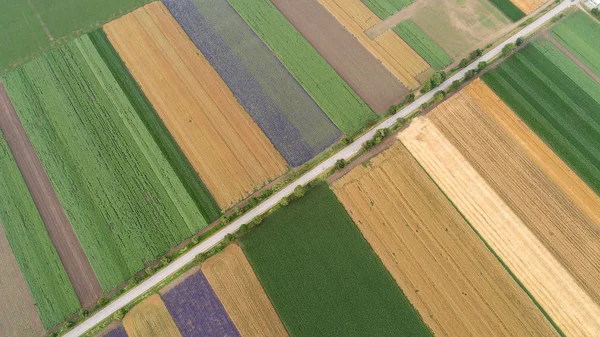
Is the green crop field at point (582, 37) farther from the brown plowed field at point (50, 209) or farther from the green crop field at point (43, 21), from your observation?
the brown plowed field at point (50, 209)

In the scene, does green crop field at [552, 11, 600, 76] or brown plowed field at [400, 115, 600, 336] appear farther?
green crop field at [552, 11, 600, 76]

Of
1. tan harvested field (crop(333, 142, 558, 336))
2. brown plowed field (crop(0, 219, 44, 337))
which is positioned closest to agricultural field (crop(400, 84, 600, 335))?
tan harvested field (crop(333, 142, 558, 336))

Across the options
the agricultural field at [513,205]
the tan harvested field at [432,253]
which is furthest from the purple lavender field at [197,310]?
the agricultural field at [513,205]

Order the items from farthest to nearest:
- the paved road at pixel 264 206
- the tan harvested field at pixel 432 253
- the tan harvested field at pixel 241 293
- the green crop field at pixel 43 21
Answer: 1. the green crop field at pixel 43 21
2. the paved road at pixel 264 206
3. the tan harvested field at pixel 241 293
4. the tan harvested field at pixel 432 253

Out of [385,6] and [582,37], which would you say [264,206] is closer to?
[385,6]

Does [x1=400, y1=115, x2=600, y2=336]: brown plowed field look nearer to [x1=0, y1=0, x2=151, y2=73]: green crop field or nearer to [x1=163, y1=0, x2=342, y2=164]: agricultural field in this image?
[x1=163, y1=0, x2=342, y2=164]: agricultural field

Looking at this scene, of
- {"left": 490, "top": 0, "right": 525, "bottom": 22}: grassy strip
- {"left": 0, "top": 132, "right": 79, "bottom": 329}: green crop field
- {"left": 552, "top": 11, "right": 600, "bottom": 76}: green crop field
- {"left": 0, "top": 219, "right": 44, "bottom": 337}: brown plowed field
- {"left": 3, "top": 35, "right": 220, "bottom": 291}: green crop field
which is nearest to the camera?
{"left": 0, "top": 219, "right": 44, "bottom": 337}: brown plowed field

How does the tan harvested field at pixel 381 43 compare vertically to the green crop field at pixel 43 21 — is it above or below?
below
